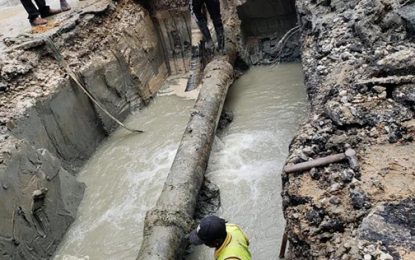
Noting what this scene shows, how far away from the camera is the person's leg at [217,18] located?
6.81 meters

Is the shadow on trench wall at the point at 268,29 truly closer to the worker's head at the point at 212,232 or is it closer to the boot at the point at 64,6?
the boot at the point at 64,6

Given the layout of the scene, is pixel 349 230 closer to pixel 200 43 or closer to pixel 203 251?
pixel 203 251

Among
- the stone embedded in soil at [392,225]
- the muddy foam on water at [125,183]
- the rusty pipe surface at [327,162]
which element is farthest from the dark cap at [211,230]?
the muddy foam on water at [125,183]

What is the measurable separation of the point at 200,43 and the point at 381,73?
173 inches

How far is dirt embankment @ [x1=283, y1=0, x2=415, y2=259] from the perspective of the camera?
8.26ft

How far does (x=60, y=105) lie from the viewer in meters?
5.98

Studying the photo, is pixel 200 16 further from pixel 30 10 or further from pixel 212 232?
pixel 212 232

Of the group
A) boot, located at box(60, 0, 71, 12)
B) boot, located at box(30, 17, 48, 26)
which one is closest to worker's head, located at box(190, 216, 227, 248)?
boot, located at box(30, 17, 48, 26)

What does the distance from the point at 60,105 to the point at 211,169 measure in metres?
2.43

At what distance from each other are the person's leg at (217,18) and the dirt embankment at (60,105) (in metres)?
1.59

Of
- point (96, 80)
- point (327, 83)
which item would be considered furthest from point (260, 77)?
point (327, 83)

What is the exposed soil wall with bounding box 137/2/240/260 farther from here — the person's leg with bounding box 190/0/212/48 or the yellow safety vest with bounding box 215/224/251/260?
the yellow safety vest with bounding box 215/224/251/260

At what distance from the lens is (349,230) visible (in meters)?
2.61

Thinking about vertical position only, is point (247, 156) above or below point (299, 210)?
below
